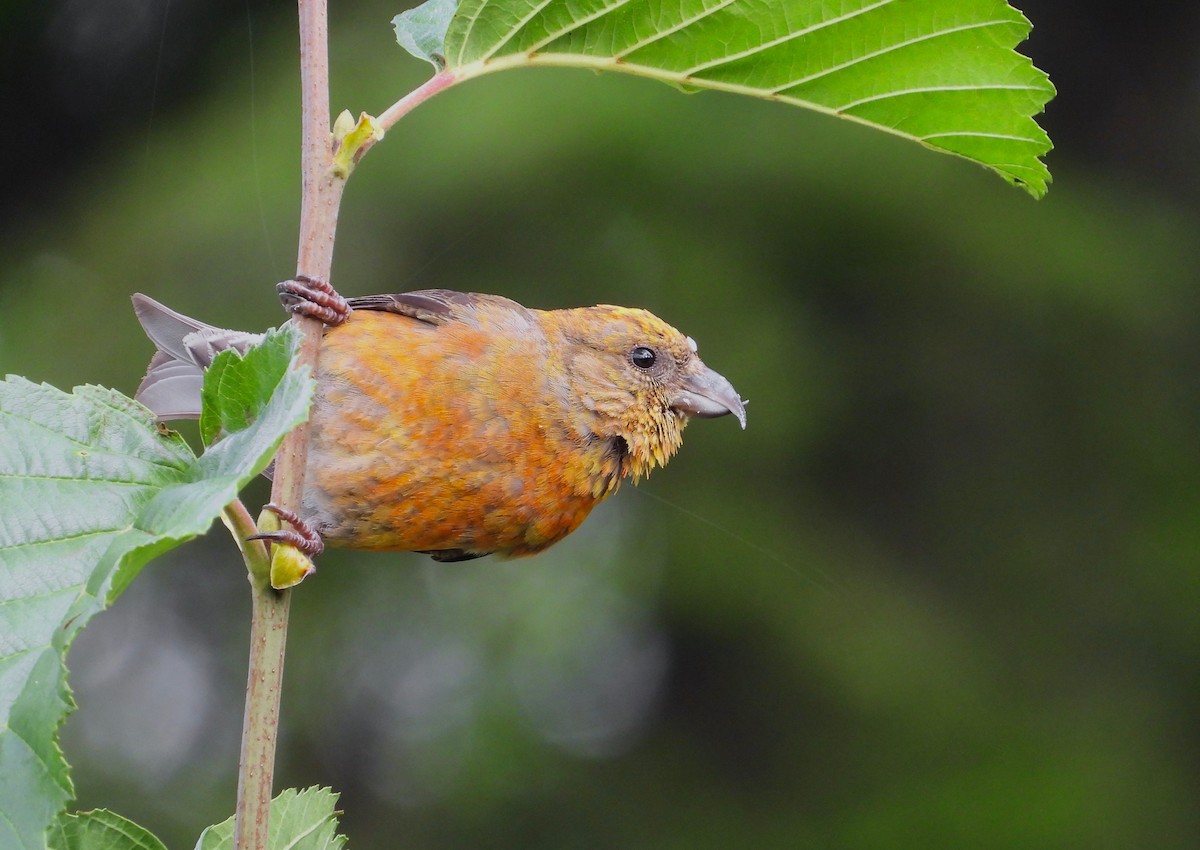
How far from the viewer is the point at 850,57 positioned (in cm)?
202

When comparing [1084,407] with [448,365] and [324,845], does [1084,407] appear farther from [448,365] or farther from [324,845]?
[324,845]

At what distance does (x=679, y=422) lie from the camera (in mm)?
3213

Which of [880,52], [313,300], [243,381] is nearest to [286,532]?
[243,381]

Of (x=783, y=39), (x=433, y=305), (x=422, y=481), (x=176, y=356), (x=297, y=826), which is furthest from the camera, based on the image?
(x=176, y=356)

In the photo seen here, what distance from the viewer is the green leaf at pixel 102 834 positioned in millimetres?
1637

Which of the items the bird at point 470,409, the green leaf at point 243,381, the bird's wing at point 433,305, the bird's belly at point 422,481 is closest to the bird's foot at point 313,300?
the bird at point 470,409

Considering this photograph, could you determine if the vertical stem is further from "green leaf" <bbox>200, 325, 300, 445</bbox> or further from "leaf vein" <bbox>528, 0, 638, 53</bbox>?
"leaf vein" <bbox>528, 0, 638, 53</bbox>

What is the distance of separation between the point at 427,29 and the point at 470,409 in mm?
896

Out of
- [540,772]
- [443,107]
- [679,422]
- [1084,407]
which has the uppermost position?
[443,107]

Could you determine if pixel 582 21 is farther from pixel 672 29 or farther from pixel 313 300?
pixel 313 300

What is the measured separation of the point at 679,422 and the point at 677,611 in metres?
2.95

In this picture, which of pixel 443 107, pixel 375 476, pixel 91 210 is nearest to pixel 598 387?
pixel 375 476

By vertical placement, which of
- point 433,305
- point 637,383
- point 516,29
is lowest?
point 637,383

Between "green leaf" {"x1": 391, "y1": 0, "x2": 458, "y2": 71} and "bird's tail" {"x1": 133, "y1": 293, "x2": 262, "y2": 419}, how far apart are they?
1258 millimetres
